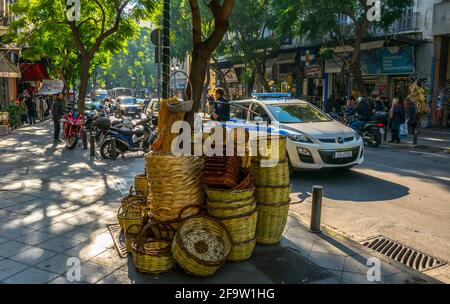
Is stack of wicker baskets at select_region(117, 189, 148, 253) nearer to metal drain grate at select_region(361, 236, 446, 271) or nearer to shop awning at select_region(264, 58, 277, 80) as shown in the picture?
metal drain grate at select_region(361, 236, 446, 271)

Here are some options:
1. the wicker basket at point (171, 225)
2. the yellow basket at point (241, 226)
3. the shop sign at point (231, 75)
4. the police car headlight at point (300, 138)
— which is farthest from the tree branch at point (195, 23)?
the shop sign at point (231, 75)

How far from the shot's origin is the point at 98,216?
607 centimetres

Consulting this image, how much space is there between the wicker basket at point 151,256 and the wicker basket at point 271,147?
4.82 feet

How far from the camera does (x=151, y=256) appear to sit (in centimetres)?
412

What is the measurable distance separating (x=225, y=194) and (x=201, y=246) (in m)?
0.55

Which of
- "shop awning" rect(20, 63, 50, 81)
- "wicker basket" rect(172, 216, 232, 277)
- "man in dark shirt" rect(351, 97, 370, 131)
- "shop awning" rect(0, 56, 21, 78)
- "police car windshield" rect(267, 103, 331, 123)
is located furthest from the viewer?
"shop awning" rect(20, 63, 50, 81)

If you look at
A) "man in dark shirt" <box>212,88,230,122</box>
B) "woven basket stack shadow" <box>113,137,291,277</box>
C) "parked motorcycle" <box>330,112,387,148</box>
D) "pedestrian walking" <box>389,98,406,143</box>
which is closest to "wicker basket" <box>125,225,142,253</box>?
"woven basket stack shadow" <box>113,137,291,277</box>

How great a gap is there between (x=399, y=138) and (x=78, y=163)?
35.6ft

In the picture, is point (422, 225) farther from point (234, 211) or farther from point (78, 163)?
point (78, 163)

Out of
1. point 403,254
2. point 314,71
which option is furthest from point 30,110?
point 403,254

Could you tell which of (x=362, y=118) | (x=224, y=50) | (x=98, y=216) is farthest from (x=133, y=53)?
(x=98, y=216)

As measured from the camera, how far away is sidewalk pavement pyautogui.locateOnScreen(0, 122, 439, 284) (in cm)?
417

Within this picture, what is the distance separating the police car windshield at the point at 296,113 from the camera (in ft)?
31.3

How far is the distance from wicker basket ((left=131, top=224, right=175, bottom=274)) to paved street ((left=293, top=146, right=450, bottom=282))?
2.63 meters
